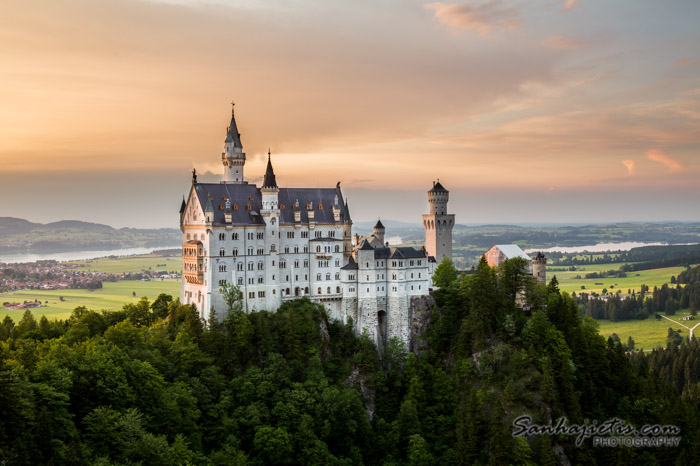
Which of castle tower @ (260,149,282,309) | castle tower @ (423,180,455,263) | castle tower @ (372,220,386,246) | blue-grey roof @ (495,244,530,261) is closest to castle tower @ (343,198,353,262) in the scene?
castle tower @ (372,220,386,246)

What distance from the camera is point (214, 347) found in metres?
81.0

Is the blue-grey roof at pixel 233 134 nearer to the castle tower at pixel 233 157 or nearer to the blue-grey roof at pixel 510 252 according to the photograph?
the castle tower at pixel 233 157

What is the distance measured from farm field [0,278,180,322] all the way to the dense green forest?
43.9 metres

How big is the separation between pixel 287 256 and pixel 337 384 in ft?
66.4

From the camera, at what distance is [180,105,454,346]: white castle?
288ft

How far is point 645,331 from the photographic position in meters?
188

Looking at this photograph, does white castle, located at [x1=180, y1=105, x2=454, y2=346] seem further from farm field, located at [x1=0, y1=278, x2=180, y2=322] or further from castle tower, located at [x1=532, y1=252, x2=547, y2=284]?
farm field, located at [x1=0, y1=278, x2=180, y2=322]

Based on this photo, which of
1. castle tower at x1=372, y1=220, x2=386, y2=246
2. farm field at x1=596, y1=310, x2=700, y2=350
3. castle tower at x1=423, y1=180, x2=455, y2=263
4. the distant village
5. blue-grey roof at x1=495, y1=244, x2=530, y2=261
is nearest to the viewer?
castle tower at x1=372, y1=220, x2=386, y2=246

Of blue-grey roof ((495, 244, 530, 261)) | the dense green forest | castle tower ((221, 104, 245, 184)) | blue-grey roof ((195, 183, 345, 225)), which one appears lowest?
the dense green forest

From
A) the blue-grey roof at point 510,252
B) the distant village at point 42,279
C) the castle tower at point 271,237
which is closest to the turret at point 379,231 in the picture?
the castle tower at point 271,237

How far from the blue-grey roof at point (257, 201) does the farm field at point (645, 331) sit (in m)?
110

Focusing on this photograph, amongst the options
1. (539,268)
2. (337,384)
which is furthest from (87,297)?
(539,268)

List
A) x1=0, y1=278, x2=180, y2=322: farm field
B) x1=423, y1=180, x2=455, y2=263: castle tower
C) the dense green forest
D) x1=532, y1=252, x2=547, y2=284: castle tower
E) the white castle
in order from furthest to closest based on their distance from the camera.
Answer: x1=0, y1=278, x2=180, y2=322: farm field < x1=423, y1=180, x2=455, y2=263: castle tower < x1=532, y1=252, x2=547, y2=284: castle tower < the white castle < the dense green forest

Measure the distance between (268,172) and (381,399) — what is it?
119 feet
